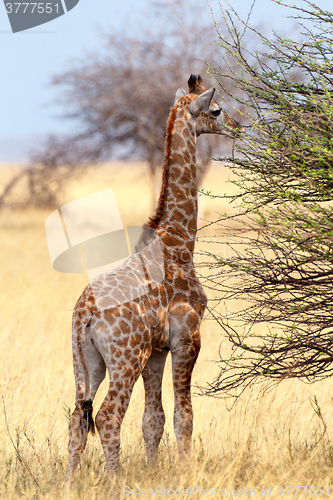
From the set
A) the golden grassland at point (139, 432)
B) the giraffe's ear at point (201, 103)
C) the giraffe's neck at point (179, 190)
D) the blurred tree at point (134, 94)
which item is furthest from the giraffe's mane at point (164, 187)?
the blurred tree at point (134, 94)

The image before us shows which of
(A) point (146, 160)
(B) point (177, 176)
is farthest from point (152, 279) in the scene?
(A) point (146, 160)

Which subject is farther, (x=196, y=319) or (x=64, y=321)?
(x=64, y=321)

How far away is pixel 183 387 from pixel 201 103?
2.78m

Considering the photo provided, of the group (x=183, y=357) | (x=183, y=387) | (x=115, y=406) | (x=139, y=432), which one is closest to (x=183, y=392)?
(x=183, y=387)

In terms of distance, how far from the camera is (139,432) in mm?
6324

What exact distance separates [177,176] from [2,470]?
11.2ft

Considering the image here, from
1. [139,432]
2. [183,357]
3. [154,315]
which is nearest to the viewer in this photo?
[154,315]

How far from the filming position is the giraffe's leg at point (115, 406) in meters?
4.21

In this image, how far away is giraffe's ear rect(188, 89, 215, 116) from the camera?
4.88 m

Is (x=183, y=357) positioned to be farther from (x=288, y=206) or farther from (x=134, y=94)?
(x=134, y=94)

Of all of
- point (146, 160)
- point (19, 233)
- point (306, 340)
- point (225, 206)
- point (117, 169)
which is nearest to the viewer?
point (306, 340)

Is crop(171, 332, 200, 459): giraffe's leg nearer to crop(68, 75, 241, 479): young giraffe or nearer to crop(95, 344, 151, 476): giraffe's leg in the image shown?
crop(68, 75, 241, 479): young giraffe

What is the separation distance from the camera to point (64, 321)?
11805mm

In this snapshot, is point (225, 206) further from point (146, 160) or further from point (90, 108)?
point (90, 108)
